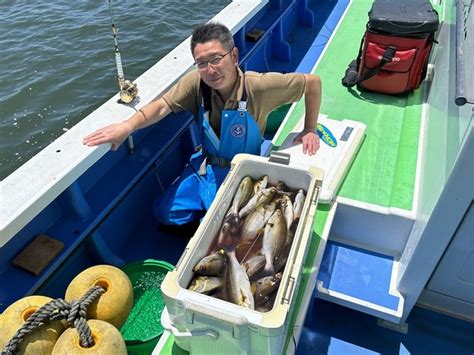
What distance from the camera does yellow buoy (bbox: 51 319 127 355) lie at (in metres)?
1.81

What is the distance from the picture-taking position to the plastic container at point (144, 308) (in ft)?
8.26

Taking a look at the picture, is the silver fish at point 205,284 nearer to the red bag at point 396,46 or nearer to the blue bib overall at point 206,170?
the blue bib overall at point 206,170

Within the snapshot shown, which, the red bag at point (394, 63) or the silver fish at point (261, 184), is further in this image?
the red bag at point (394, 63)

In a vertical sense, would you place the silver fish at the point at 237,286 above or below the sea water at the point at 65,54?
above

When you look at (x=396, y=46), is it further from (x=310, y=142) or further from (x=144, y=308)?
(x=144, y=308)

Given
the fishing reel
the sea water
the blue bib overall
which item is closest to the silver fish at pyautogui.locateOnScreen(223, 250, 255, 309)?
the blue bib overall

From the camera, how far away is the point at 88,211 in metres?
2.75

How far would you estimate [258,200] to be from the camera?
2.31 m

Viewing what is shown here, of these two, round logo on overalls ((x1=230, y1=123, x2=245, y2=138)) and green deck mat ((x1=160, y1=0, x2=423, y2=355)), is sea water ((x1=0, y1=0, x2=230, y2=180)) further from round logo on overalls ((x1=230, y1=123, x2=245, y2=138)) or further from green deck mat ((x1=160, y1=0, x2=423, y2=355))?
round logo on overalls ((x1=230, y1=123, x2=245, y2=138))

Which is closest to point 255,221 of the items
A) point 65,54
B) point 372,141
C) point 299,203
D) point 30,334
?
point 299,203

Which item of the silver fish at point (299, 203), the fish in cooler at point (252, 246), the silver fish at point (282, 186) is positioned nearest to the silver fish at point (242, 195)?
the fish in cooler at point (252, 246)

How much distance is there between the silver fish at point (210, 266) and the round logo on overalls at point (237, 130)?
43.9 inches

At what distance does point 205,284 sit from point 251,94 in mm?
1422

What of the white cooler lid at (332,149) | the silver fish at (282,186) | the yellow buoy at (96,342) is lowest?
the white cooler lid at (332,149)
